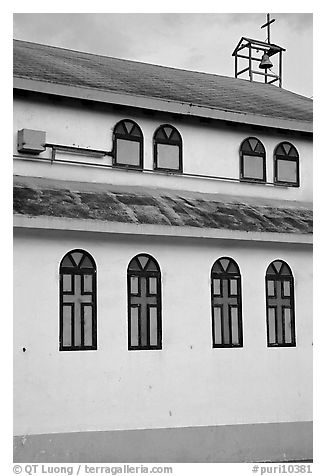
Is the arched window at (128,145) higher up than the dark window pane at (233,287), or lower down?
higher up

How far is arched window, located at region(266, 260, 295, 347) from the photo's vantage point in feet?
45.0

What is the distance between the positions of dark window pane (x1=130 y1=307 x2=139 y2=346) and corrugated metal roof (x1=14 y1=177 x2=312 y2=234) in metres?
1.40

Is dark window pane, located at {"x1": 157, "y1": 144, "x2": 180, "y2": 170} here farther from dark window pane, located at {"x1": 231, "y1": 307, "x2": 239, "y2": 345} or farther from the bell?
the bell

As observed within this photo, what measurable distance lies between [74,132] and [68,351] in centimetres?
385

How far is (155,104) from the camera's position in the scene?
13875 millimetres

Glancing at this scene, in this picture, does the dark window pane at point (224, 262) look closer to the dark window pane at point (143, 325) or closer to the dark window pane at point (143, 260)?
the dark window pane at point (143, 260)

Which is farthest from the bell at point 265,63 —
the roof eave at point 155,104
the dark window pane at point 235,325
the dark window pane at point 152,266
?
the dark window pane at point 152,266

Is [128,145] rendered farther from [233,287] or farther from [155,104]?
[233,287]

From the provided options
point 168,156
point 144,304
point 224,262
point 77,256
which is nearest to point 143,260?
point 144,304

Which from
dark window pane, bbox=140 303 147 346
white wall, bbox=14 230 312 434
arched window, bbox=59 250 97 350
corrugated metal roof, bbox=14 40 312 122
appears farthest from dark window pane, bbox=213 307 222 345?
corrugated metal roof, bbox=14 40 312 122

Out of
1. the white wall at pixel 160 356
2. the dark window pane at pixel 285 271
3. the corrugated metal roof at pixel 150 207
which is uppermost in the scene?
the corrugated metal roof at pixel 150 207

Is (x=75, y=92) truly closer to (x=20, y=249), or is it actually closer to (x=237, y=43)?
(x=20, y=249)

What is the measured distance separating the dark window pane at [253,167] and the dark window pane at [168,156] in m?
1.47

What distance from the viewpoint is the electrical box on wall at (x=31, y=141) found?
12.8m
